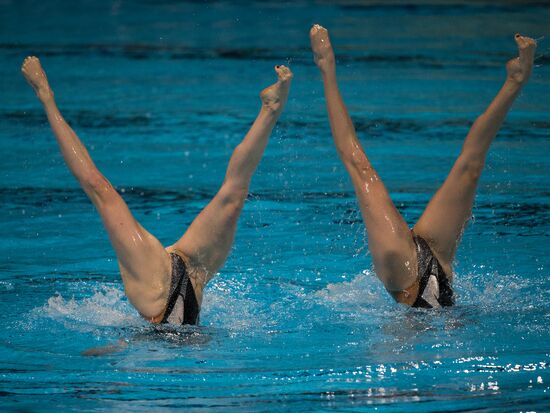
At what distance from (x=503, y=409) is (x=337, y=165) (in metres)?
3.41

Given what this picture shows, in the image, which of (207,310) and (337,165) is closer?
(207,310)

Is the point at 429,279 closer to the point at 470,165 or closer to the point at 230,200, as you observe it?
the point at 470,165

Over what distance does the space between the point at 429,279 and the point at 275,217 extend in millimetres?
1777

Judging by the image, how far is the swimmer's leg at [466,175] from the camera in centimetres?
370

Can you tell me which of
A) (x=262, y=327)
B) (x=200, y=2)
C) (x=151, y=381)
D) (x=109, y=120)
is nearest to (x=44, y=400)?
(x=151, y=381)

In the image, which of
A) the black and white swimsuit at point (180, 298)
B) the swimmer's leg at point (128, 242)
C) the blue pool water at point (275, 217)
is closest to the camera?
the blue pool water at point (275, 217)

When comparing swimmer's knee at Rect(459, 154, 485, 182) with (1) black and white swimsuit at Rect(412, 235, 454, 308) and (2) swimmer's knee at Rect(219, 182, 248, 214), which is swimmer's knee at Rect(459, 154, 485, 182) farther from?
(2) swimmer's knee at Rect(219, 182, 248, 214)

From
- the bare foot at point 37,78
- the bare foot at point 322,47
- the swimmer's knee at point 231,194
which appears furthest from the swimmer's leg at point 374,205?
the bare foot at point 37,78

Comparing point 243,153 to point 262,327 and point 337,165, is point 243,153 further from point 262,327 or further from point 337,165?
point 337,165

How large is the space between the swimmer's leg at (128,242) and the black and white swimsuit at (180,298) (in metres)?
0.02

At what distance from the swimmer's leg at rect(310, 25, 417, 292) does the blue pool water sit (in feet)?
0.68

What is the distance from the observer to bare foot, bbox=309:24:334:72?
12.2 feet

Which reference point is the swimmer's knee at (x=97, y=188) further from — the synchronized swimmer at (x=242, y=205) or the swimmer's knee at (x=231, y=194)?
the swimmer's knee at (x=231, y=194)

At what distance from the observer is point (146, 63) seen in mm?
9141
